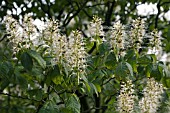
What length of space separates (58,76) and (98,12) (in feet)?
8.42

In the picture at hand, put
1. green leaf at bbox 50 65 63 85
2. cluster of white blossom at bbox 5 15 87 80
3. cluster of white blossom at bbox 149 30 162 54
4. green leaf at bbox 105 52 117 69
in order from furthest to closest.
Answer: cluster of white blossom at bbox 149 30 162 54 → green leaf at bbox 105 52 117 69 → green leaf at bbox 50 65 63 85 → cluster of white blossom at bbox 5 15 87 80

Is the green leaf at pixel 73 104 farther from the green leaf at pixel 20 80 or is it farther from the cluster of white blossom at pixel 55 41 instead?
the green leaf at pixel 20 80

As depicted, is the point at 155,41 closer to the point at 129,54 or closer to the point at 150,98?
the point at 129,54

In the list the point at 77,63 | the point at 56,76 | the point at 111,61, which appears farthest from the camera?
the point at 111,61

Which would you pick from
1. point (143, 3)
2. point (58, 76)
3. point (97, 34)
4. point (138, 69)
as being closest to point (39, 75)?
point (58, 76)

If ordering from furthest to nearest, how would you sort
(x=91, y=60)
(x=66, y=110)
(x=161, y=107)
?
(x=161, y=107), (x=91, y=60), (x=66, y=110)

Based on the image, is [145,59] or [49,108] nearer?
[49,108]

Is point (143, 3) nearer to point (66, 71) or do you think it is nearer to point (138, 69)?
point (138, 69)

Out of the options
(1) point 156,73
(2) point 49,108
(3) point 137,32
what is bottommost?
(2) point 49,108

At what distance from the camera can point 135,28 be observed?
248 centimetres

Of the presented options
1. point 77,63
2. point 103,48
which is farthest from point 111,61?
point 77,63

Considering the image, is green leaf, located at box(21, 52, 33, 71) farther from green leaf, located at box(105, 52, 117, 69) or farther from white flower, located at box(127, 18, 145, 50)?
white flower, located at box(127, 18, 145, 50)

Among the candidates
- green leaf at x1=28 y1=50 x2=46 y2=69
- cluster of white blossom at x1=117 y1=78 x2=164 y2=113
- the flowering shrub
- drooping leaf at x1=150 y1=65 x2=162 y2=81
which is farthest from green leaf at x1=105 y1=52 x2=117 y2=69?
green leaf at x1=28 y1=50 x2=46 y2=69

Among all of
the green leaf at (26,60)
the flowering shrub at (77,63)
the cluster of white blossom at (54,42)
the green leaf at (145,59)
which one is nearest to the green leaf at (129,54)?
the flowering shrub at (77,63)
